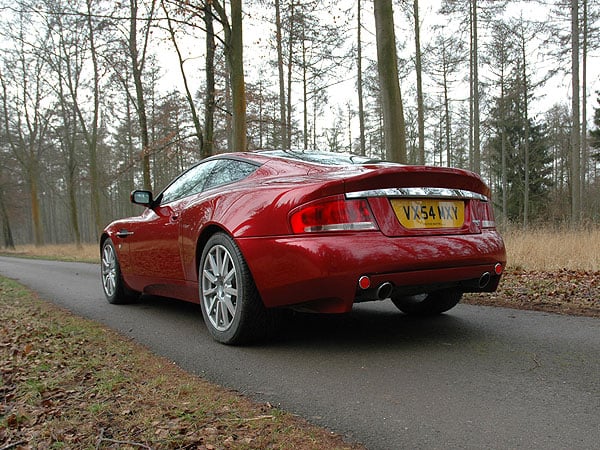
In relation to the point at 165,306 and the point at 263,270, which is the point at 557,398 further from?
the point at 165,306

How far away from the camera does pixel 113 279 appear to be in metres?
5.25

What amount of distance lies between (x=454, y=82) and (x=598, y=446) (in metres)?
25.1

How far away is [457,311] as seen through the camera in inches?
163

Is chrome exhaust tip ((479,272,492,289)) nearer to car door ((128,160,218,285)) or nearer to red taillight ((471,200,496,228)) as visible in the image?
red taillight ((471,200,496,228))

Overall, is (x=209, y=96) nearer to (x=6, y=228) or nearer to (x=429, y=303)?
(x=429, y=303)

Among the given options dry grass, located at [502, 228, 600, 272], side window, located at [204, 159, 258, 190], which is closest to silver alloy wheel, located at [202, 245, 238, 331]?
side window, located at [204, 159, 258, 190]

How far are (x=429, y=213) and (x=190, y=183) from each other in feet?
7.29

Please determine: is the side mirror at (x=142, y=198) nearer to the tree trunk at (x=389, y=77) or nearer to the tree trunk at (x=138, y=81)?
the tree trunk at (x=389, y=77)

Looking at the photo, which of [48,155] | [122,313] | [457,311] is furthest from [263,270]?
[48,155]

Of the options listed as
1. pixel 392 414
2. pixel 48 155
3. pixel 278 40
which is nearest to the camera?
pixel 392 414

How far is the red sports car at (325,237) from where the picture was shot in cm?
265

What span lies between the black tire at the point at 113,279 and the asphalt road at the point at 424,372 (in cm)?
106

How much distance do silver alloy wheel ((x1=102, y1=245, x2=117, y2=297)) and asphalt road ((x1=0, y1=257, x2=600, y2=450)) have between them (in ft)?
3.91

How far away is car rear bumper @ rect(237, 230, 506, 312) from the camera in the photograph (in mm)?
2604
